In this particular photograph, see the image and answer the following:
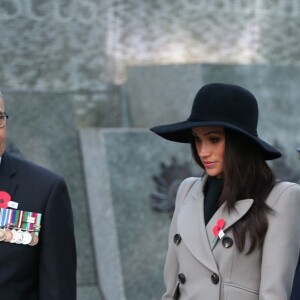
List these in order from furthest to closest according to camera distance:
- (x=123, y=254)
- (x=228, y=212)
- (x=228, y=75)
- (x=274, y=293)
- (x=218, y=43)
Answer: (x=218, y=43) → (x=228, y=75) → (x=123, y=254) → (x=228, y=212) → (x=274, y=293)

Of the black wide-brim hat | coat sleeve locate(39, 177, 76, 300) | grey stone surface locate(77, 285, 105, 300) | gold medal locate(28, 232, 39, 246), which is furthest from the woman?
grey stone surface locate(77, 285, 105, 300)

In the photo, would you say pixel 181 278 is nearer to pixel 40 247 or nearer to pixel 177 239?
pixel 177 239

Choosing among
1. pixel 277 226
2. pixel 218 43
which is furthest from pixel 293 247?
pixel 218 43

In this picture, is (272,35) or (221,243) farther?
(272,35)

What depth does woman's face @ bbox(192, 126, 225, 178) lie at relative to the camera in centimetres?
322

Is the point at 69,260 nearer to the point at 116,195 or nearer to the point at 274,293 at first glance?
the point at 274,293

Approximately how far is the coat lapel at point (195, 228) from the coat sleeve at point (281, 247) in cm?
22

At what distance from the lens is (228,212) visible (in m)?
3.20

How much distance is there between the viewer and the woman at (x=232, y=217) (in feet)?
10.1

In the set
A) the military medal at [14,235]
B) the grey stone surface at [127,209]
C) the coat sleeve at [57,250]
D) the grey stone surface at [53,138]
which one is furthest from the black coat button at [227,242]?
the grey stone surface at [53,138]

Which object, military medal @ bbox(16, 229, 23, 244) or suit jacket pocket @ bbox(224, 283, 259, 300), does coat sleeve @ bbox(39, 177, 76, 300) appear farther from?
suit jacket pocket @ bbox(224, 283, 259, 300)

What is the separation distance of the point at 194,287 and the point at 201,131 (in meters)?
0.63

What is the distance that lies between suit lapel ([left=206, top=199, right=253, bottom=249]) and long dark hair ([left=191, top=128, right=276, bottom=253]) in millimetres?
19

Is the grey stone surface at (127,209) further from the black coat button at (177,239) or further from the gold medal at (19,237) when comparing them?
the gold medal at (19,237)
